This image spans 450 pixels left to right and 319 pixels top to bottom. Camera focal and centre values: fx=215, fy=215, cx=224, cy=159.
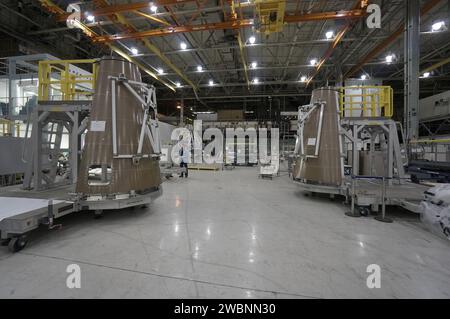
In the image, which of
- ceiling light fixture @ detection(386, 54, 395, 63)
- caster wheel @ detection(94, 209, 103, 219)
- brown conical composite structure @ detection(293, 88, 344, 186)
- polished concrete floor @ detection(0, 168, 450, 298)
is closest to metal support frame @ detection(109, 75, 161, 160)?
caster wheel @ detection(94, 209, 103, 219)

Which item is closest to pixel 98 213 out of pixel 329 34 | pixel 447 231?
pixel 447 231

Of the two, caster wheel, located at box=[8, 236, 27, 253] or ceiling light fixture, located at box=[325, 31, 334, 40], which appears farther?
ceiling light fixture, located at box=[325, 31, 334, 40]

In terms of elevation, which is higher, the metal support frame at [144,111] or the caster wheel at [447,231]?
the metal support frame at [144,111]

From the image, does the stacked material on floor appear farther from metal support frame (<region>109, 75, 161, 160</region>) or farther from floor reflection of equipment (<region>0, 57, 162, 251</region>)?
metal support frame (<region>109, 75, 161, 160</region>)

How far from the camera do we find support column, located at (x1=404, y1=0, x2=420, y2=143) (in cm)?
706

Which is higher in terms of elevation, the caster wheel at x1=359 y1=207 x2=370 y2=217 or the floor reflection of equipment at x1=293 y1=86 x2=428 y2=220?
the floor reflection of equipment at x1=293 y1=86 x2=428 y2=220

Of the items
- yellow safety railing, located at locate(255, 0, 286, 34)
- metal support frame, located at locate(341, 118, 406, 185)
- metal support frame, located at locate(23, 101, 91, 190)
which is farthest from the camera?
yellow safety railing, located at locate(255, 0, 286, 34)

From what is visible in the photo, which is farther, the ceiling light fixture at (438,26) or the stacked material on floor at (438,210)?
the ceiling light fixture at (438,26)

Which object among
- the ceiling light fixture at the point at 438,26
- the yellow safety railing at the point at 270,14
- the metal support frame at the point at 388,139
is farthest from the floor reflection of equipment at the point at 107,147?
the ceiling light fixture at the point at 438,26

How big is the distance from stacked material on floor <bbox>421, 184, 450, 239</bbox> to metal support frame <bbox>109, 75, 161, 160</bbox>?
16.5 feet

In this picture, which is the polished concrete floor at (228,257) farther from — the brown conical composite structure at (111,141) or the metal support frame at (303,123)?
the metal support frame at (303,123)

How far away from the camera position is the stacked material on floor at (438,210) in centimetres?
323

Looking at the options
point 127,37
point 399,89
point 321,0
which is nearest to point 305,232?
point 321,0

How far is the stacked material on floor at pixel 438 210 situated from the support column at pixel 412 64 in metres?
4.81
